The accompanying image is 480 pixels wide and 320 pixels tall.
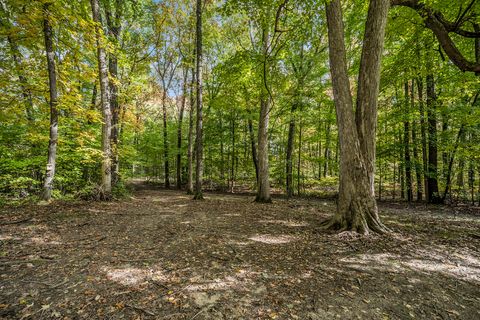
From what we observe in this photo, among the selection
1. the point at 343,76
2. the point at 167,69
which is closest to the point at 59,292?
the point at 343,76

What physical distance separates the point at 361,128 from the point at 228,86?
8.46 metres

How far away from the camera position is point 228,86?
11.9 m

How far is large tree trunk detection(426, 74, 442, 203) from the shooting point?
9.89 meters

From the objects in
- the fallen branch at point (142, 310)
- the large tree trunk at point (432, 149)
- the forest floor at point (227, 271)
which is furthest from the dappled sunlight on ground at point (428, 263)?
the large tree trunk at point (432, 149)

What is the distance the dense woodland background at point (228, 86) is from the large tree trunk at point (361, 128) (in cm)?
166

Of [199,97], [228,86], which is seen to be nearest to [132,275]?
[199,97]

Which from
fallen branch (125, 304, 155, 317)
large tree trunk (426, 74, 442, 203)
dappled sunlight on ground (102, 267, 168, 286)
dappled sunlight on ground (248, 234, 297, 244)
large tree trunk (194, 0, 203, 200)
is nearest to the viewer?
fallen branch (125, 304, 155, 317)

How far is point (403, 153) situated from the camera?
10898 millimetres

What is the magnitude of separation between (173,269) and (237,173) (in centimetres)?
1564

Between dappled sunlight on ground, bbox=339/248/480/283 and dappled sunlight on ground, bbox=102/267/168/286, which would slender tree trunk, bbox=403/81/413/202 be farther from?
dappled sunlight on ground, bbox=102/267/168/286

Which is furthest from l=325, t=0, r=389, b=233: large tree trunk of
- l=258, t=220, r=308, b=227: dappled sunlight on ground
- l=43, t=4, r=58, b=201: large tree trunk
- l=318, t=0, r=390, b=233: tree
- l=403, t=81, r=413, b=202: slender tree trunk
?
l=43, t=4, r=58, b=201: large tree trunk

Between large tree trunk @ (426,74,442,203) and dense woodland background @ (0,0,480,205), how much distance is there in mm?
57

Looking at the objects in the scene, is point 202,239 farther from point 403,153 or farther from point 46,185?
point 403,153

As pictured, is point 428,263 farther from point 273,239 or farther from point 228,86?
point 228,86
